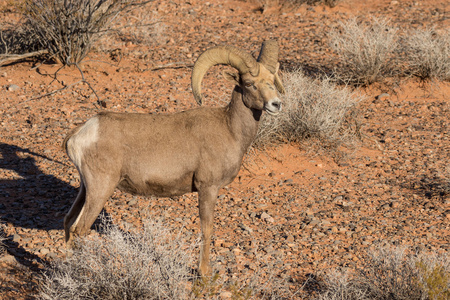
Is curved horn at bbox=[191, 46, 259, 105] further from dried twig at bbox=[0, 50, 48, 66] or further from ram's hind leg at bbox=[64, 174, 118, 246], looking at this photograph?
dried twig at bbox=[0, 50, 48, 66]

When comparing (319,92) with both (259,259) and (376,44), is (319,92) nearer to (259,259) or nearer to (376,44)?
(376,44)

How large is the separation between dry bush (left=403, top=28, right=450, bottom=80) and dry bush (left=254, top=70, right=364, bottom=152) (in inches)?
115

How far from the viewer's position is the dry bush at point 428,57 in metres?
11.5

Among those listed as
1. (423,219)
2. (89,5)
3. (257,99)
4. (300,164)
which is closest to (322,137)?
(300,164)

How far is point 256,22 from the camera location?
1532cm

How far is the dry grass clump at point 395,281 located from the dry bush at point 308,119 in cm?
386

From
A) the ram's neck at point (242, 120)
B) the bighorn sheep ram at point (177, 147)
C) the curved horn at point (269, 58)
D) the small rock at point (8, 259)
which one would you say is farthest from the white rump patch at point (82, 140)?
the curved horn at point (269, 58)

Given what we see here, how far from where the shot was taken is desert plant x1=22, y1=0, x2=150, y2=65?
11.1 m

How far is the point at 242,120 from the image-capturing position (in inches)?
244

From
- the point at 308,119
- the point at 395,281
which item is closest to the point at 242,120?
the point at 395,281

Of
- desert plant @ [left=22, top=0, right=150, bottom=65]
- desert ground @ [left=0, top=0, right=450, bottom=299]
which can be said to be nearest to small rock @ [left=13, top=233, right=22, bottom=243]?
desert ground @ [left=0, top=0, right=450, bottom=299]

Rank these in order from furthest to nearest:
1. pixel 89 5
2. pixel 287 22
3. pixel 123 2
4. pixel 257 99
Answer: pixel 287 22 → pixel 123 2 → pixel 89 5 → pixel 257 99

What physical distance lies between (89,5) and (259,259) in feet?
23.4

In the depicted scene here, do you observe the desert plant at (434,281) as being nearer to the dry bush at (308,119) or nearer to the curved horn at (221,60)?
the curved horn at (221,60)
